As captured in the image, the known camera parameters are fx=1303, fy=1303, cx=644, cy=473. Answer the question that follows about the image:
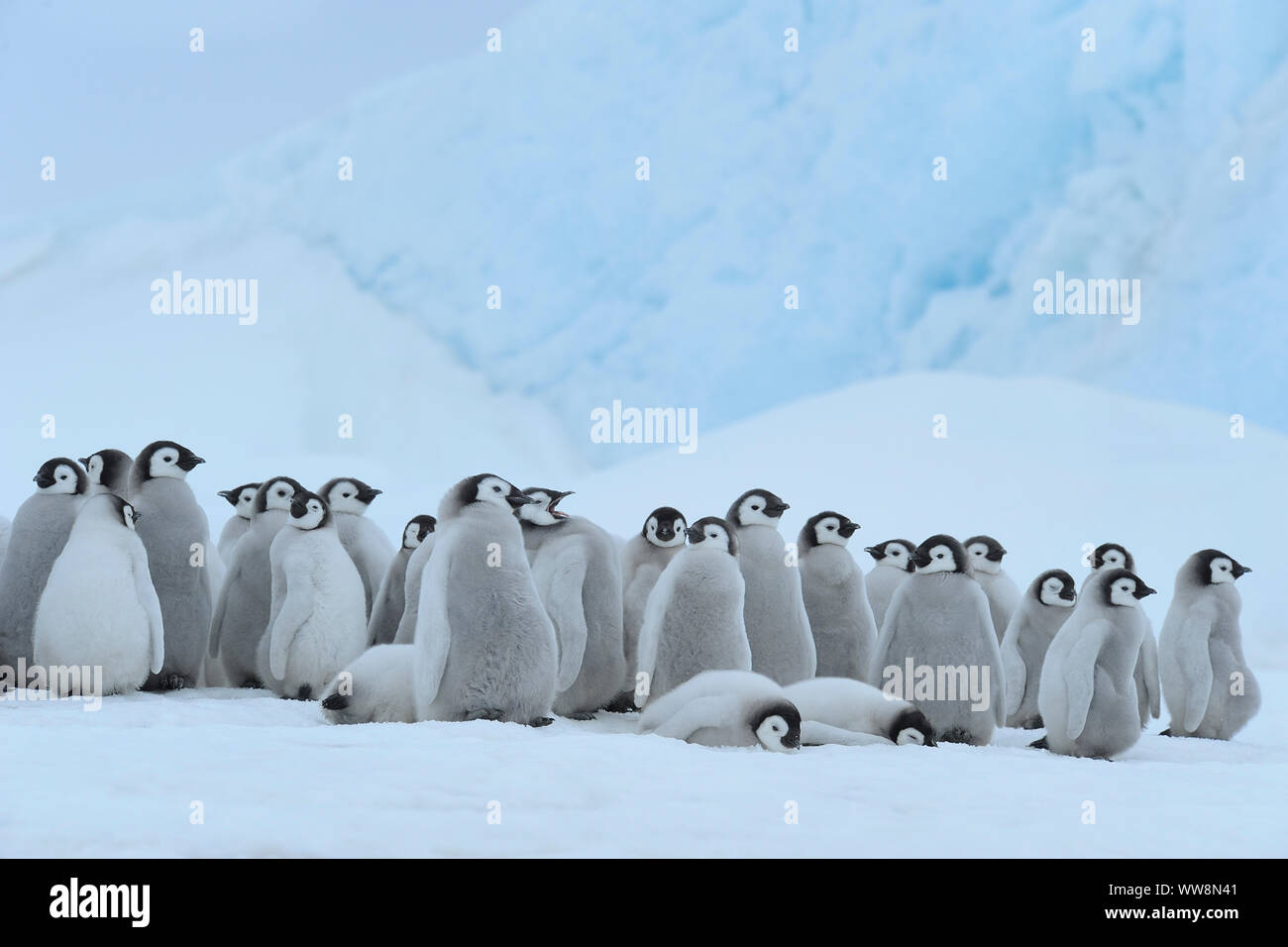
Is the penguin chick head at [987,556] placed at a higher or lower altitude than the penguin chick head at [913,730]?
higher

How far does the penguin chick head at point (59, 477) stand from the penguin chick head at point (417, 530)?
3.81 ft

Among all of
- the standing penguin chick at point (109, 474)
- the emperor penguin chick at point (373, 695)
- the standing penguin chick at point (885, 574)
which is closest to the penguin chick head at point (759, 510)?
the standing penguin chick at point (885, 574)

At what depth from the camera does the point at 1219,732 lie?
15.3 feet

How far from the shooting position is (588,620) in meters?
4.31

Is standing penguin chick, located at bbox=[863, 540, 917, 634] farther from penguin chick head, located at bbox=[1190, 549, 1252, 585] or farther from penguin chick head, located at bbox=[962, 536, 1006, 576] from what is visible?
penguin chick head, located at bbox=[1190, 549, 1252, 585]

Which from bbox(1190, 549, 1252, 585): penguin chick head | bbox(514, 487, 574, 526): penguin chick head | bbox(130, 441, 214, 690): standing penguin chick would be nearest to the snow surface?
bbox(130, 441, 214, 690): standing penguin chick

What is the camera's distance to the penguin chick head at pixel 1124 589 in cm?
397

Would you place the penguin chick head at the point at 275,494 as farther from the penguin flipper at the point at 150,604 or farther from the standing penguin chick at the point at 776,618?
the standing penguin chick at the point at 776,618

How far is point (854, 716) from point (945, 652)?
1.74 feet

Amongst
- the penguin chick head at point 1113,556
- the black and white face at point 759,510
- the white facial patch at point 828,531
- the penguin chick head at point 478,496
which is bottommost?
→ the penguin chick head at point 1113,556

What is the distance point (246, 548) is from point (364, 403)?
12154 millimetres

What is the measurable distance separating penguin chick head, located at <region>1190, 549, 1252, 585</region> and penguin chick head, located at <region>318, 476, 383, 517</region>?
Result: 3081 millimetres

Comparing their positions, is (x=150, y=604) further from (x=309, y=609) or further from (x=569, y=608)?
(x=569, y=608)

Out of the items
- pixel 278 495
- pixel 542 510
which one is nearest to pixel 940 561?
pixel 542 510
